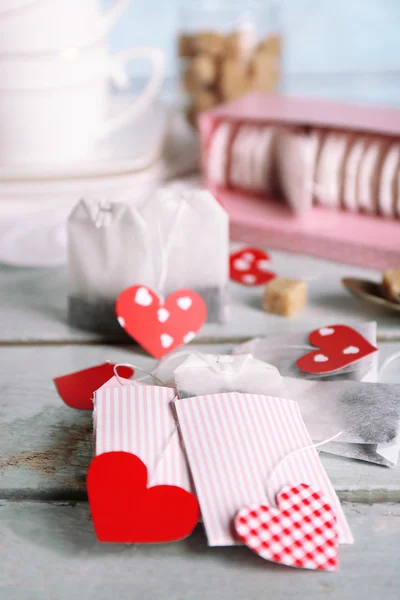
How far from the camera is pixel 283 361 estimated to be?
74cm

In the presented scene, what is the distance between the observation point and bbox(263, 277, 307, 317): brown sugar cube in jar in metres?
0.90

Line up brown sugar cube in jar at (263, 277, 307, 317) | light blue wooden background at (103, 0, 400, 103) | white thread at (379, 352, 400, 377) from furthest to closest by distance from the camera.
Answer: light blue wooden background at (103, 0, 400, 103) < brown sugar cube in jar at (263, 277, 307, 317) < white thread at (379, 352, 400, 377)

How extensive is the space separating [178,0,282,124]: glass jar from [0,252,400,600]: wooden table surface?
776 mm

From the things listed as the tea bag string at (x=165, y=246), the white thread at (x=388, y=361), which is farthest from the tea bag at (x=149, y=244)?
the white thread at (x=388, y=361)

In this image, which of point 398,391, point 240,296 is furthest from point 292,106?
point 398,391

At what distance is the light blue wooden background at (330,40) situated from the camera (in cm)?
204

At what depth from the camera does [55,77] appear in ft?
3.64

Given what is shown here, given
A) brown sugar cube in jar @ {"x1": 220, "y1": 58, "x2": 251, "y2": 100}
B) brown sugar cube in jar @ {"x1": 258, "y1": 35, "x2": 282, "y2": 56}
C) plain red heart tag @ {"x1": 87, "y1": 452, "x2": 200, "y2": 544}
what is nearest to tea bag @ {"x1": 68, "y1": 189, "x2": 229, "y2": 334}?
plain red heart tag @ {"x1": 87, "y1": 452, "x2": 200, "y2": 544}

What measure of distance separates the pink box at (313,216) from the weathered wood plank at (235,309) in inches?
1.3

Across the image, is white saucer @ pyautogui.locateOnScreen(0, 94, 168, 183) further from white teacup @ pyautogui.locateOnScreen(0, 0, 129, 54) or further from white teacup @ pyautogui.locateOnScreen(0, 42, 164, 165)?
white teacup @ pyautogui.locateOnScreen(0, 0, 129, 54)

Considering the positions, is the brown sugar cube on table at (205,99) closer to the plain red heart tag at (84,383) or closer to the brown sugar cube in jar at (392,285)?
the brown sugar cube in jar at (392,285)

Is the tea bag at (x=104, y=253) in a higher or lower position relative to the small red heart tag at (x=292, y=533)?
higher

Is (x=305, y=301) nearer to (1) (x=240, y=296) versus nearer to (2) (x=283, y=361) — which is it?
(1) (x=240, y=296)

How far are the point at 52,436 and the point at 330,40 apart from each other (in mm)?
1773
